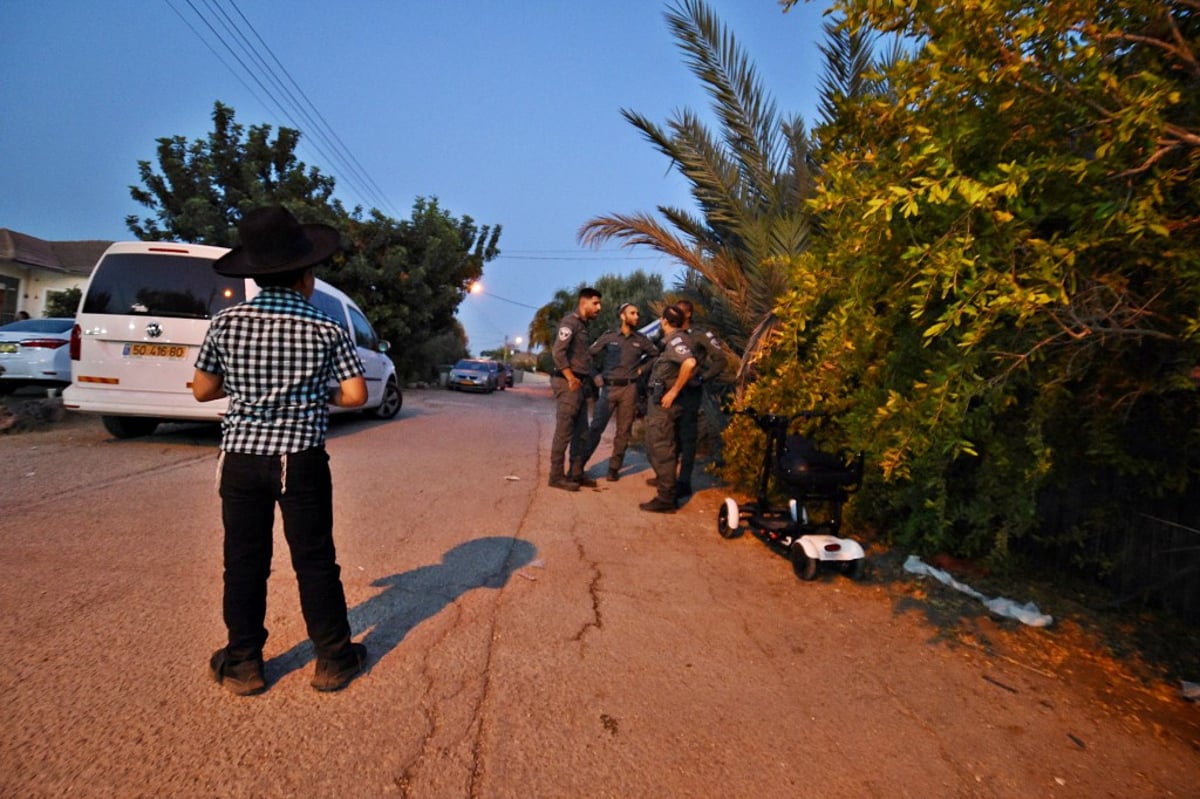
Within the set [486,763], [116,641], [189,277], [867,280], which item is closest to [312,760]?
[486,763]

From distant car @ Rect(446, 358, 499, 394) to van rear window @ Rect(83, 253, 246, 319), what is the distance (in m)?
20.9

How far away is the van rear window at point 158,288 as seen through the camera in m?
6.76

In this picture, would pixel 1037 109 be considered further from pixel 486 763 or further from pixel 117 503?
pixel 117 503

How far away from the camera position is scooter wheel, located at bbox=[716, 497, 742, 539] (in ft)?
16.6

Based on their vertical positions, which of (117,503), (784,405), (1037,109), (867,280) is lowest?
(117,503)

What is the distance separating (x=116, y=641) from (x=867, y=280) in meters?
3.78

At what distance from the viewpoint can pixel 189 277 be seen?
22.6ft

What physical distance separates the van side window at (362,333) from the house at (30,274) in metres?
23.4

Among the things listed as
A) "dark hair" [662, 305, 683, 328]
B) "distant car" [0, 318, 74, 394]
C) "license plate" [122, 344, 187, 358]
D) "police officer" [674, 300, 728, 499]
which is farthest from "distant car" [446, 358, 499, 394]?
"dark hair" [662, 305, 683, 328]

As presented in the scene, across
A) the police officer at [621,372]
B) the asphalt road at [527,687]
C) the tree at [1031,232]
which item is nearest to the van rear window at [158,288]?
the asphalt road at [527,687]

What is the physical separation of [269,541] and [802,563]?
10.6 ft

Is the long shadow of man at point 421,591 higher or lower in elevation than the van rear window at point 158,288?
lower

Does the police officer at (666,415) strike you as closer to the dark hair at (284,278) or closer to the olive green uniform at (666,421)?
the olive green uniform at (666,421)

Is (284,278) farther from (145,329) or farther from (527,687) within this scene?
(145,329)
